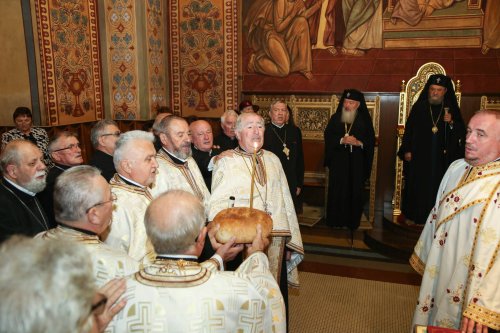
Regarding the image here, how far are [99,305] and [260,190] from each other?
2.05 metres

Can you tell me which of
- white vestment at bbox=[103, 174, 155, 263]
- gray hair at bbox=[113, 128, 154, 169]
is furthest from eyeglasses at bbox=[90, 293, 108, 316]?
gray hair at bbox=[113, 128, 154, 169]

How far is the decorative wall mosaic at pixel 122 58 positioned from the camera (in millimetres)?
7875

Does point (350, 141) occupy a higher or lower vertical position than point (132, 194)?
lower

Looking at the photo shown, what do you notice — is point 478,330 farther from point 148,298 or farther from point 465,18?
point 465,18

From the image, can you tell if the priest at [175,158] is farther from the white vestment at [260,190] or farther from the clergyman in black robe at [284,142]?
the clergyman in black robe at [284,142]

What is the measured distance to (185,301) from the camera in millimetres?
1542

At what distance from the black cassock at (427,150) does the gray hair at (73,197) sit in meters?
5.23

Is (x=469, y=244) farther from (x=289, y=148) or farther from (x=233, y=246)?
(x=289, y=148)

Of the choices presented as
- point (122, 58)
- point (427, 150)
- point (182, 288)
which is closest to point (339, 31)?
point (427, 150)

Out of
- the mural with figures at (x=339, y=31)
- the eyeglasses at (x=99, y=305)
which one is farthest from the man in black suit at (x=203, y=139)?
the mural with figures at (x=339, y=31)

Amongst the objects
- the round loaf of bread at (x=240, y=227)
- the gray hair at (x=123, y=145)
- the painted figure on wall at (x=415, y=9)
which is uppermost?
the painted figure on wall at (x=415, y=9)

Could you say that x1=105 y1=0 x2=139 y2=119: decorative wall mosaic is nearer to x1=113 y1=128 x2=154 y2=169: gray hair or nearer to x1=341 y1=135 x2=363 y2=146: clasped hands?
x1=341 y1=135 x2=363 y2=146: clasped hands

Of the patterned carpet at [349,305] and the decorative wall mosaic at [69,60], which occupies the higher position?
the decorative wall mosaic at [69,60]

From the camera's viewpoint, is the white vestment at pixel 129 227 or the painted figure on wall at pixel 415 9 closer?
the white vestment at pixel 129 227
